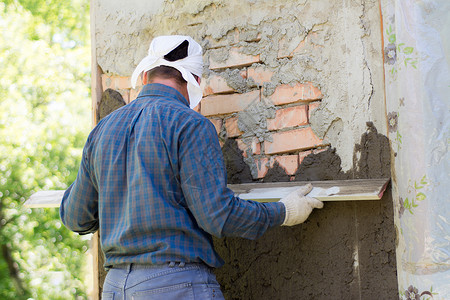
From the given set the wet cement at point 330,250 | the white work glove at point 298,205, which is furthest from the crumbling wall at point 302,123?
the white work glove at point 298,205

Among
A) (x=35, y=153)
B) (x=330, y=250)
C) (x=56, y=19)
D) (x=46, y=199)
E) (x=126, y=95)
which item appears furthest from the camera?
(x=56, y=19)

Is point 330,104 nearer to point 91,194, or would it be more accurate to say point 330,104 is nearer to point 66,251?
point 91,194

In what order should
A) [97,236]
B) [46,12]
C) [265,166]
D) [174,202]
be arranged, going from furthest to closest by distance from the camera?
A: [46,12], [97,236], [265,166], [174,202]

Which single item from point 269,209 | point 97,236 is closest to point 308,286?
point 269,209

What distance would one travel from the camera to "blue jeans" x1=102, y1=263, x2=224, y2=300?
190 centimetres

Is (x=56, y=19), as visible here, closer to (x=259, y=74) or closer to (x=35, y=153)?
(x=35, y=153)

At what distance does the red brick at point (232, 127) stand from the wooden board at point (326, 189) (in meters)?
0.26

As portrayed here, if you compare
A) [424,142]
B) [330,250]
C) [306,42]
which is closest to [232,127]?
[306,42]

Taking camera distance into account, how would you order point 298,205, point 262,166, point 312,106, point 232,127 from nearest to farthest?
point 298,205, point 312,106, point 262,166, point 232,127

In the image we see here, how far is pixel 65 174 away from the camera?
38.8ft

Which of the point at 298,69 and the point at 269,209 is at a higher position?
the point at 298,69

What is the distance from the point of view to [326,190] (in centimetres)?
220

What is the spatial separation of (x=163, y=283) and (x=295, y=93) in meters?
1.04

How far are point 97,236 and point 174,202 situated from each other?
1.14m
